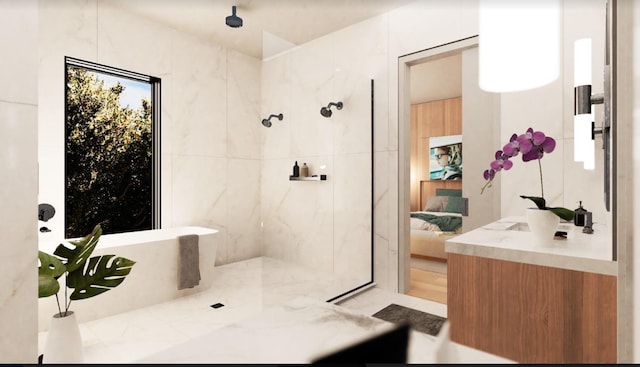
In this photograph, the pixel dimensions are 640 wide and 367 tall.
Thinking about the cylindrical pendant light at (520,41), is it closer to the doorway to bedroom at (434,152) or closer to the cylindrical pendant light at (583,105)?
the cylindrical pendant light at (583,105)

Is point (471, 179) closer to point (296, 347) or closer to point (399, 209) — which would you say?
point (399, 209)

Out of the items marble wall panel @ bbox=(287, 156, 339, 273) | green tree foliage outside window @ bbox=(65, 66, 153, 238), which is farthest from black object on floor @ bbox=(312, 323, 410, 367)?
green tree foliage outside window @ bbox=(65, 66, 153, 238)

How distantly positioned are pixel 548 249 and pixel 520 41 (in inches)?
27.0

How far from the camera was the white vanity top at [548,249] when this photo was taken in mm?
962

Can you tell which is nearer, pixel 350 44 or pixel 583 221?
pixel 583 221

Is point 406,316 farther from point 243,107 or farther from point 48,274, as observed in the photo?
point 243,107

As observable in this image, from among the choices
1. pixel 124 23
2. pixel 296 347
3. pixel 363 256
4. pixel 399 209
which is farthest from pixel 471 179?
pixel 124 23

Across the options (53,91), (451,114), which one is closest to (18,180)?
Result: (53,91)

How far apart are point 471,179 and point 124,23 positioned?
295 centimetres

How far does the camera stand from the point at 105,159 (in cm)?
284

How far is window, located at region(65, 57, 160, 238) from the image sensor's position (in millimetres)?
2691

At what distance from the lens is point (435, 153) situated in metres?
3.49

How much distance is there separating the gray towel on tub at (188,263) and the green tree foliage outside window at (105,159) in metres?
0.71

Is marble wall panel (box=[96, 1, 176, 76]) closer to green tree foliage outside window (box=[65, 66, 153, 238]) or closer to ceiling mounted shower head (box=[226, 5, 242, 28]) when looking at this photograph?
green tree foliage outside window (box=[65, 66, 153, 238])
